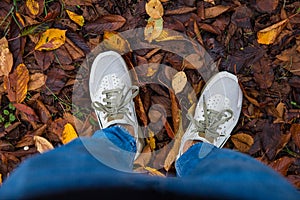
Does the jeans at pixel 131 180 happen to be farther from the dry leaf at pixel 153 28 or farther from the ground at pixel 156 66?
the dry leaf at pixel 153 28

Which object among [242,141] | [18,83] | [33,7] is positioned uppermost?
[33,7]

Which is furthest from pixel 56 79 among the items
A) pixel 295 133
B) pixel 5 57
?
pixel 295 133

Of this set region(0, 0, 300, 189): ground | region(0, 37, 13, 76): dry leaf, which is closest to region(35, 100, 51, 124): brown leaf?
region(0, 0, 300, 189): ground

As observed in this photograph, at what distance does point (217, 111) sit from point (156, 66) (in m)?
0.25

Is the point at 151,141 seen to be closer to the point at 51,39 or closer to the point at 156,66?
the point at 156,66

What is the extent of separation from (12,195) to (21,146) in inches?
28.6

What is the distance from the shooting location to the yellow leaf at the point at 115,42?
4.49 feet

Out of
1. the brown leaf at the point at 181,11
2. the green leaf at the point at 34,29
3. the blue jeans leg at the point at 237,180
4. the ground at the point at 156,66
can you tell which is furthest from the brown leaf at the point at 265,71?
the green leaf at the point at 34,29

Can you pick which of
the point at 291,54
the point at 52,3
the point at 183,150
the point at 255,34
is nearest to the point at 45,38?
the point at 52,3

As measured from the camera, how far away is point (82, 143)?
105cm

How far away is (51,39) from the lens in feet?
4.52

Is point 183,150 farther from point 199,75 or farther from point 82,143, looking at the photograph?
point 82,143

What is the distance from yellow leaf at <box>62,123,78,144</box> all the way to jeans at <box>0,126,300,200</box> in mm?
390

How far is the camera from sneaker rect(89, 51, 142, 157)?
4.46ft
